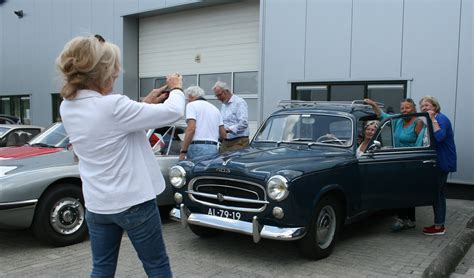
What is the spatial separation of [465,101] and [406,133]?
279 centimetres

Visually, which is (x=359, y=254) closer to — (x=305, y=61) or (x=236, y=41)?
(x=305, y=61)

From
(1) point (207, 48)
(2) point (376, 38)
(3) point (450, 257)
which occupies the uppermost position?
(1) point (207, 48)

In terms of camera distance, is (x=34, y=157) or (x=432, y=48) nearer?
(x=34, y=157)

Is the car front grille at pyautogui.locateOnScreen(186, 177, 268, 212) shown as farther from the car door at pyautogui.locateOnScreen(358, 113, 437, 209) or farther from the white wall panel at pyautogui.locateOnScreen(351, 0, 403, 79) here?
the white wall panel at pyautogui.locateOnScreen(351, 0, 403, 79)

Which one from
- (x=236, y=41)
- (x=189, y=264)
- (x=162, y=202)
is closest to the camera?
(x=189, y=264)

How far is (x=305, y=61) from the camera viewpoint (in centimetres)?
992

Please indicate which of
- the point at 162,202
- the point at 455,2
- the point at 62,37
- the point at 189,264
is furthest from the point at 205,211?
the point at 62,37

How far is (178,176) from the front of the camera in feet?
17.1

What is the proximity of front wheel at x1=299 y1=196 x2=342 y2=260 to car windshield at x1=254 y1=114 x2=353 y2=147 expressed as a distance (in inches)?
35.4

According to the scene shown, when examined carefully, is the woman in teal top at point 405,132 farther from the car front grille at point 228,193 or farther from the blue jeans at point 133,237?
the blue jeans at point 133,237

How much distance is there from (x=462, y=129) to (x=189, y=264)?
5.75 m

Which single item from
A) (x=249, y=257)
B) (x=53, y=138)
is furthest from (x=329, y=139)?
(x=53, y=138)

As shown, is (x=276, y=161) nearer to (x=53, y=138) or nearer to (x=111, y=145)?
(x=111, y=145)

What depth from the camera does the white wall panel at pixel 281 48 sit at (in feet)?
32.8
